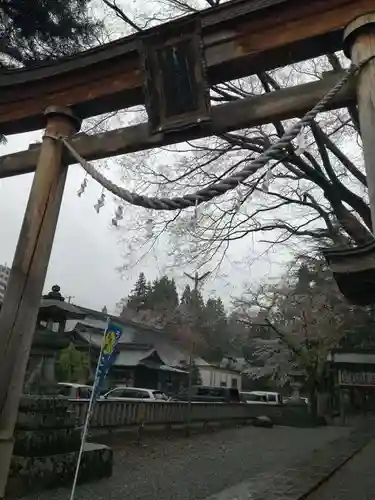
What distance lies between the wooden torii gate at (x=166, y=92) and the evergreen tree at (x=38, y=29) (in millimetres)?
2008

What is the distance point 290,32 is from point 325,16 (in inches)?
10.3

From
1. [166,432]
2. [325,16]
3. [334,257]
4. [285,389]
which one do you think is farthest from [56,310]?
[285,389]

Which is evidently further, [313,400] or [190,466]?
[313,400]

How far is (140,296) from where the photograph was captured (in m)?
66.0

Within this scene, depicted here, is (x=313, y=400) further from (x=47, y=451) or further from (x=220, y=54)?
(x=220, y=54)

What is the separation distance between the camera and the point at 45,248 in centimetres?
360

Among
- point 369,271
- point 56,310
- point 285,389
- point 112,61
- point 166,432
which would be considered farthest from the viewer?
point 285,389

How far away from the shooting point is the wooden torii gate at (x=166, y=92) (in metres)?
3.14

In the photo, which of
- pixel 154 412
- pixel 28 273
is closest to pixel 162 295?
pixel 154 412

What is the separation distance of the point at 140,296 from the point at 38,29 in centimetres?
6138

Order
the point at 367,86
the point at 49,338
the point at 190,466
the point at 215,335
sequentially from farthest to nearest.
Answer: the point at 215,335, the point at 190,466, the point at 49,338, the point at 367,86

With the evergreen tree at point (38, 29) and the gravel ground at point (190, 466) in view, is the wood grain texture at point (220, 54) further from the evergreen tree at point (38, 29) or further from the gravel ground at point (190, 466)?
the gravel ground at point (190, 466)

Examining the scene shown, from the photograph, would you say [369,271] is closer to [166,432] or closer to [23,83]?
[23,83]

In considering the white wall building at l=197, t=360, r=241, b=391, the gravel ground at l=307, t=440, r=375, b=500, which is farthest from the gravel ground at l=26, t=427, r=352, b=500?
the white wall building at l=197, t=360, r=241, b=391
